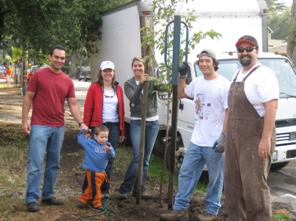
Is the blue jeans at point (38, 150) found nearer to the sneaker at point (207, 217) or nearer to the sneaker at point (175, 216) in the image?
the sneaker at point (175, 216)

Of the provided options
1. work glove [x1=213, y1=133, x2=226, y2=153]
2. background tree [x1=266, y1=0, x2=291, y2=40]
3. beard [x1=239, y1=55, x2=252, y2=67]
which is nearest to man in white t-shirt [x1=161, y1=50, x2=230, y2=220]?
work glove [x1=213, y1=133, x2=226, y2=153]

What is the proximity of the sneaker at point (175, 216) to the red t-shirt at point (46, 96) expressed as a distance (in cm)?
168

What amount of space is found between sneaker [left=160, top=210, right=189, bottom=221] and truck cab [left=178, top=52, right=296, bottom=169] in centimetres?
254

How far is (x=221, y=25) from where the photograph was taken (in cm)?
920

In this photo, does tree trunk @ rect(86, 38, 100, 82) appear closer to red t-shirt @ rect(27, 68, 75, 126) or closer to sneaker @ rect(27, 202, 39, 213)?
red t-shirt @ rect(27, 68, 75, 126)

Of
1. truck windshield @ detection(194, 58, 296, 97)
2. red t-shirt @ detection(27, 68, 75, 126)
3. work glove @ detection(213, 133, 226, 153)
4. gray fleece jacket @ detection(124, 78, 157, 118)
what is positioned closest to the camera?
work glove @ detection(213, 133, 226, 153)

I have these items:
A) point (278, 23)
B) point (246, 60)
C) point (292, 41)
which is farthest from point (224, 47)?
point (278, 23)

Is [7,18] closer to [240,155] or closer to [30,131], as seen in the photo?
[30,131]

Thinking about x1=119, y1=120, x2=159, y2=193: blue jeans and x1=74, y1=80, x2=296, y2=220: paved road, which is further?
x1=74, y1=80, x2=296, y2=220: paved road

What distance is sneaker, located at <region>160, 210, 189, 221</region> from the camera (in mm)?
5535

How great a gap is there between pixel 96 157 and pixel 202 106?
1.40 meters

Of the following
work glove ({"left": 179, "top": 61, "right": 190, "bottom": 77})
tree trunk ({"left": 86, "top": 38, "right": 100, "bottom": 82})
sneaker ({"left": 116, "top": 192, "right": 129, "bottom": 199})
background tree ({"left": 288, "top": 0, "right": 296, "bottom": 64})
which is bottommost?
sneaker ({"left": 116, "top": 192, "right": 129, "bottom": 199})

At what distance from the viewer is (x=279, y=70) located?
8.57 m

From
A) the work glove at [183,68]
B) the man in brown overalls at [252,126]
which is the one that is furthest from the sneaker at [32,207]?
the man in brown overalls at [252,126]
